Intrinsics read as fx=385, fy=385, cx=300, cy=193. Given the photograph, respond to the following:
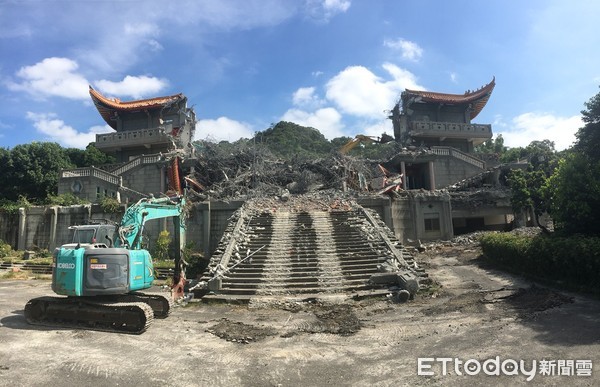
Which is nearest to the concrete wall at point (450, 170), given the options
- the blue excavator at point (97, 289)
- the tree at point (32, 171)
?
the blue excavator at point (97, 289)

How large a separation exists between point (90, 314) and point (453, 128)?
3387 cm

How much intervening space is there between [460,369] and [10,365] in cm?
697

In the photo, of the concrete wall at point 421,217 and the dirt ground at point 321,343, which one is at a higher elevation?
the concrete wall at point 421,217

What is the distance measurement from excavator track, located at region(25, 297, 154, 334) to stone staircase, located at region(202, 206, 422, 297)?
3.94m

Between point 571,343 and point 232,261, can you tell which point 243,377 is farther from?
point 232,261

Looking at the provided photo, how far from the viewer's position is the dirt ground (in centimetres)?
562

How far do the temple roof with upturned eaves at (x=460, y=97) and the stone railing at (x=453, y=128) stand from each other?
9.18 feet

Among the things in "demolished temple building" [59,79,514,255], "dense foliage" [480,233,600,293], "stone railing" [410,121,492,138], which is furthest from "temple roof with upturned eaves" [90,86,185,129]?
"dense foliage" [480,233,600,293]

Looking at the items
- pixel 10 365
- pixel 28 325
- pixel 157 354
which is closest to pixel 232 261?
pixel 28 325

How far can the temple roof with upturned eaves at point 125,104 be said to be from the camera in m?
35.4

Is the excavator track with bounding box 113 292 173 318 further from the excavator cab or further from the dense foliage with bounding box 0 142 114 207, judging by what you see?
the dense foliage with bounding box 0 142 114 207

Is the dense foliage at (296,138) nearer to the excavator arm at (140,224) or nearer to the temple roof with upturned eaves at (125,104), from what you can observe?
the temple roof with upturned eaves at (125,104)

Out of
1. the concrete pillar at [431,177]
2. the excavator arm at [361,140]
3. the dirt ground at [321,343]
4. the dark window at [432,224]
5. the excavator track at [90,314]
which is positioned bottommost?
the dirt ground at [321,343]

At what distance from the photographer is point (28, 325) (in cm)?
882
